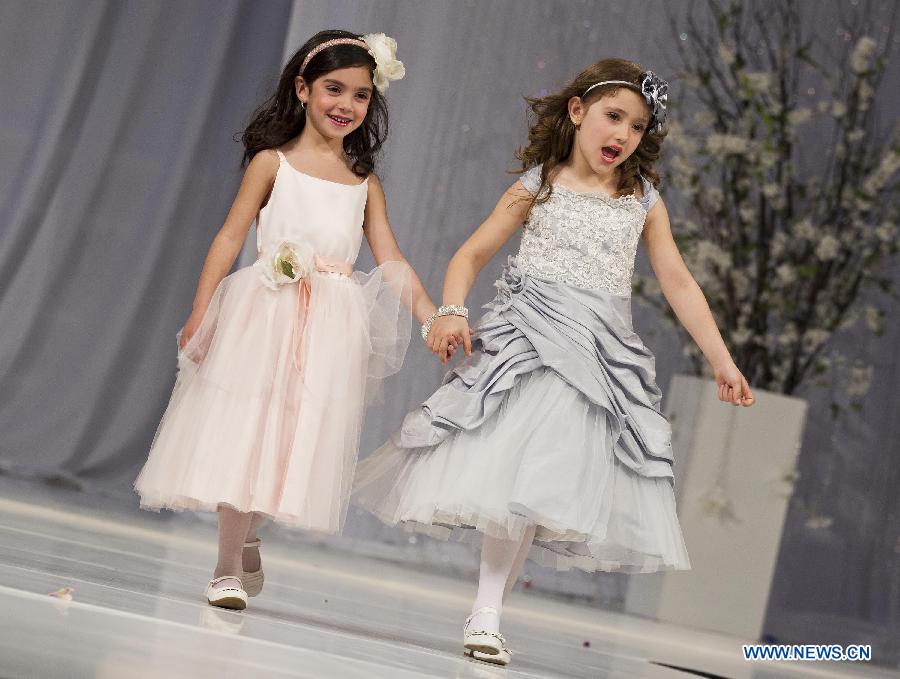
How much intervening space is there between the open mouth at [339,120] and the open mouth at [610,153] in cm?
51

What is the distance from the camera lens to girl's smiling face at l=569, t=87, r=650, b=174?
2619 millimetres

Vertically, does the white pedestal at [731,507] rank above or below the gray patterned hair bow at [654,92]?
below

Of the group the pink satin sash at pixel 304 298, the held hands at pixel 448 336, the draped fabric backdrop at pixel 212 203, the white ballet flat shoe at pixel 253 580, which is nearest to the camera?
the held hands at pixel 448 336

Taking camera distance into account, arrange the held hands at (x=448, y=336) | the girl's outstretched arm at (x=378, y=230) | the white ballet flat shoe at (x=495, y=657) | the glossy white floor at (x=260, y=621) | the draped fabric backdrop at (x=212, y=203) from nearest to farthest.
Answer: the glossy white floor at (x=260, y=621) < the white ballet flat shoe at (x=495, y=657) < the held hands at (x=448, y=336) < the girl's outstretched arm at (x=378, y=230) < the draped fabric backdrop at (x=212, y=203)

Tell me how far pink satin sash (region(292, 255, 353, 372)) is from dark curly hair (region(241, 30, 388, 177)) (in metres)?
0.22

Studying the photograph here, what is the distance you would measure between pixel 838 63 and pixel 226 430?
12.8 ft

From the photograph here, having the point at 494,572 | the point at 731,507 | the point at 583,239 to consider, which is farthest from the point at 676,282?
the point at 731,507

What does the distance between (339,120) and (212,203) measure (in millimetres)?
2819

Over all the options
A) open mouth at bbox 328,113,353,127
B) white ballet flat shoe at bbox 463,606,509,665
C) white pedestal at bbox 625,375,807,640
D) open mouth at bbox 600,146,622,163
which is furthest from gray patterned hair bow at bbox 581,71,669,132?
white pedestal at bbox 625,375,807,640

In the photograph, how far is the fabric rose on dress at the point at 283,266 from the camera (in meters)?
2.57

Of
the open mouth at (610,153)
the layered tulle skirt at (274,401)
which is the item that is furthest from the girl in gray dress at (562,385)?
the layered tulle skirt at (274,401)

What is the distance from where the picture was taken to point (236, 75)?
17.8ft

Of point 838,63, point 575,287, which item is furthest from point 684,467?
point 575,287

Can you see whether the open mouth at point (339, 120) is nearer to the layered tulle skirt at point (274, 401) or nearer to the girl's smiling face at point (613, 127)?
the layered tulle skirt at point (274, 401)
